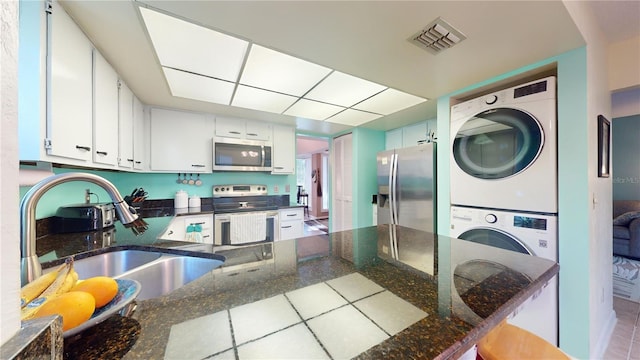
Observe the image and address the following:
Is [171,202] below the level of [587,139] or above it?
below

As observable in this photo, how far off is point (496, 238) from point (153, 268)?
2358mm

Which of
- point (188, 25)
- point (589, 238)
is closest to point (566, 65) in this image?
point (589, 238)

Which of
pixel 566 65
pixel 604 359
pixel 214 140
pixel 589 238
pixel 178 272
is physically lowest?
pixel 604 359

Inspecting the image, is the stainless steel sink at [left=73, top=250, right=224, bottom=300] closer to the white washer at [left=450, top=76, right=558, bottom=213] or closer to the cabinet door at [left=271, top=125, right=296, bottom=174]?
the white washer at [left=450, top=76, right=558, bottom=213]

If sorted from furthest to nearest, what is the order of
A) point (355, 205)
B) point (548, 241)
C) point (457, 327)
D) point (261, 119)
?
1. point (355, 205)
2. point (261, 119)
3. point (548, 241)
4. point (457, 327)

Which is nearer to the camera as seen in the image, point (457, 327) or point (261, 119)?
point (457, 327)

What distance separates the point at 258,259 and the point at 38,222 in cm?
158

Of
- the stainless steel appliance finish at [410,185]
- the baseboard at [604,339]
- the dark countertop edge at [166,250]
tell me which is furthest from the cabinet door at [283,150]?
the baseboard at [604,339]

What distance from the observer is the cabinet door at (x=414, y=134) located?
3.17m

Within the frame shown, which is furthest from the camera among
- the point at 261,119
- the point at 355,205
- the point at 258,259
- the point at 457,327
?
the point at 355,205

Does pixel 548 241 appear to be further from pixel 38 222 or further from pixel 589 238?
pixel 38 222

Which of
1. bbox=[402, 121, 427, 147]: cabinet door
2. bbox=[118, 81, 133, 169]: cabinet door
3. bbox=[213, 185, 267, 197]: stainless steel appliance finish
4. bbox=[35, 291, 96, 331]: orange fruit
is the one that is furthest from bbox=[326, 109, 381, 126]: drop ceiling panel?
bbox=[35, 291, 96, 331]: orange fruit

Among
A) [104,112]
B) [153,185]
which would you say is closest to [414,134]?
[104,112]

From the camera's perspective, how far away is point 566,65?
4.66 ft
